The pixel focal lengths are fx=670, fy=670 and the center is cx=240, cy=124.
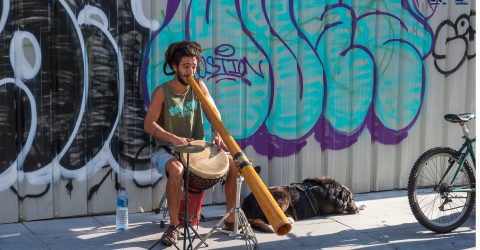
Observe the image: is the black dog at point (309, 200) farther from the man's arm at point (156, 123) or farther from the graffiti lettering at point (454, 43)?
the graffiti lettering at point (454, 43)

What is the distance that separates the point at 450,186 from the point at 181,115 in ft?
7.48

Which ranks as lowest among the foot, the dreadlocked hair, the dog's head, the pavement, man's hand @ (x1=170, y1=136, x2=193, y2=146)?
the pavement

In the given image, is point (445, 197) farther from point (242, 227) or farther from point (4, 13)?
point (4, 13)

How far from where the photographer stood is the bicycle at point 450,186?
5449mm

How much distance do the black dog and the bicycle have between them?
2.30ft

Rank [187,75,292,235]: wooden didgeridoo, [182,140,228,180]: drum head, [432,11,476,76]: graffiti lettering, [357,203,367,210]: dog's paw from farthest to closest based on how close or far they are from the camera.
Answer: [432,11,476,76]: graffiti lettering → [357,203,367,210]: dog's paw → [182,140,228,180]: drum head → [187,75,292,235]: wooden didgeridoo

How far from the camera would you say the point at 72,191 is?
18.3 ft

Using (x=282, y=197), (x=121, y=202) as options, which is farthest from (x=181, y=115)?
(x=282, y=197)

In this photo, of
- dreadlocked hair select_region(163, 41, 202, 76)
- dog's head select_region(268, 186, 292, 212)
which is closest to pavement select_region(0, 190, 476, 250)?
dog's head select_region(268, 186, 292, 212)

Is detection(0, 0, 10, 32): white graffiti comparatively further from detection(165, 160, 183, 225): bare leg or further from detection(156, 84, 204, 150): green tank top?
detection(165, 160, 183, 225): bare leg

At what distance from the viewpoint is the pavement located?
4977 mm

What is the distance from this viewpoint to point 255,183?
4031mm

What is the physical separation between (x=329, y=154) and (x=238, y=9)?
171 cm

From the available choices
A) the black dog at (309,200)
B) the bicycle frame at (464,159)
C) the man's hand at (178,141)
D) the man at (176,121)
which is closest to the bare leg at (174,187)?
the man at (176,121)
